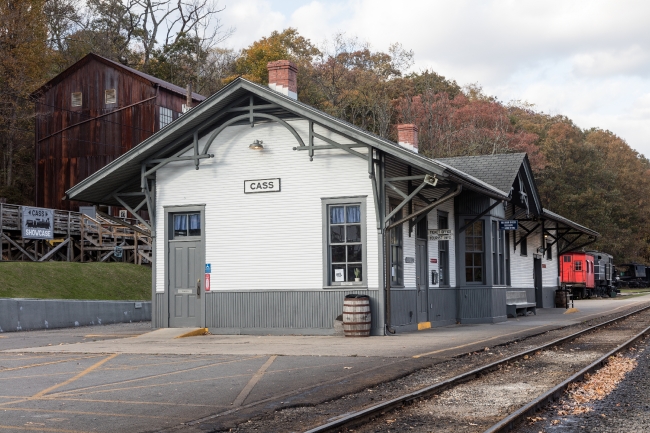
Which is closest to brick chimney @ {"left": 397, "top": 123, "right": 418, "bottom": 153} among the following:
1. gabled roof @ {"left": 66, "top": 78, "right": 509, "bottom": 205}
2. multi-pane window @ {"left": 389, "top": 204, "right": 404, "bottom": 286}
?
gabled roof @ {"left": 66, "top": 78, "right": 509, "bottom": 205}

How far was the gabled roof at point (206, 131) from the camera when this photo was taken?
18.4 meters

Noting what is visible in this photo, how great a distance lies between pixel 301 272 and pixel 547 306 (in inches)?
773

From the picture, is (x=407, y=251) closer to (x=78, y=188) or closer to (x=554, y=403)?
(x=78, y=188)

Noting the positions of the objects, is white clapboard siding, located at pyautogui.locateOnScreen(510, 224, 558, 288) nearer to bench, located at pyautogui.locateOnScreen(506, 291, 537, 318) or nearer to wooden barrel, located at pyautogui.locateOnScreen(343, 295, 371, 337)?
bench, located at pyautogui.locateOnScreen(506, 291, 537, 318)

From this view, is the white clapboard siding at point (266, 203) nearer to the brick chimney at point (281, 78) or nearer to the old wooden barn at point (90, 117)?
the brick chimney at point (281, 78)

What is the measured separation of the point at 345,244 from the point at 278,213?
189 centimetres

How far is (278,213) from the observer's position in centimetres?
2017

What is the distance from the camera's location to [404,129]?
83.4 ft

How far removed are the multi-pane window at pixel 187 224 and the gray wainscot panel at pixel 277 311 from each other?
Result: 1.73 metres

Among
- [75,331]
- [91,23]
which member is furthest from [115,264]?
[91,23]

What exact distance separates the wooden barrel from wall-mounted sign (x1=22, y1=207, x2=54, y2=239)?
19348 millimetres

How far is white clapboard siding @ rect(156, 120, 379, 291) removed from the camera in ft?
64.5

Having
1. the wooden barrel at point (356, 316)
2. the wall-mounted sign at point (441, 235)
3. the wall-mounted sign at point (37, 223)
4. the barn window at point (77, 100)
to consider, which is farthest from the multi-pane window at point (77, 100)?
the wooden barrel at point (356, 316)

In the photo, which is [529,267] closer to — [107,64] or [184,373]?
[184,373]
